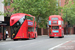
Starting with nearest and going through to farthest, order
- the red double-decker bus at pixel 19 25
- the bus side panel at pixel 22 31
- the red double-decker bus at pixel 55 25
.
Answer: the red double-decker bus at pixel 19 25 → the bus side panel at pixel 22 31 → the red double-decker bus at pixel 55 25

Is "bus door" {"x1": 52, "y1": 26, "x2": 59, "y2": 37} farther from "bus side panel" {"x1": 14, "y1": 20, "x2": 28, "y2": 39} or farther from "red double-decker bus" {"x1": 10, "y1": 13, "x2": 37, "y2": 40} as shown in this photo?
Answer: "bus side panel" {"x1": 14, "y1": 20, "x2": 28, "y2": 39}

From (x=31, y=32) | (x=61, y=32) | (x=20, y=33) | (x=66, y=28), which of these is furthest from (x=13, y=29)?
(x=66, y=28)

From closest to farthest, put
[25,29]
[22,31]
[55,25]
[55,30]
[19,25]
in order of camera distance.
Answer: [19,25]
[22,31]
[25,29]
[55,25]
[55,30]

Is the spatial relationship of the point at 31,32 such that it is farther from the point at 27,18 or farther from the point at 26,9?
the point at 26,9

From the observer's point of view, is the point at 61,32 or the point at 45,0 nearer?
the point at 61,32

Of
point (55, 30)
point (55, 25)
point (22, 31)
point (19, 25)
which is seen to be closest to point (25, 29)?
point (22, 31)

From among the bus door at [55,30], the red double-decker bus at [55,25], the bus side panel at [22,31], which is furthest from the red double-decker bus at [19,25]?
the bus door at [55,30]

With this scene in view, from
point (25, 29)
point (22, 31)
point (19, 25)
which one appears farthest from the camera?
point (25, 29)

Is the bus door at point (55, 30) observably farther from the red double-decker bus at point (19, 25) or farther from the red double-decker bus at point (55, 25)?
the red double-decker bus at point (19, 25)

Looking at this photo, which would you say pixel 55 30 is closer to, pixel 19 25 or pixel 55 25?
pixel 55 25

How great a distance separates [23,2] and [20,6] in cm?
101

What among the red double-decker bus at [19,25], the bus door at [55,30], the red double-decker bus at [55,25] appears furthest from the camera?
the bus door at [55,30]

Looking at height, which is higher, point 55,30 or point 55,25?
point 55,25

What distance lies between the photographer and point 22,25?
30.9 metres
